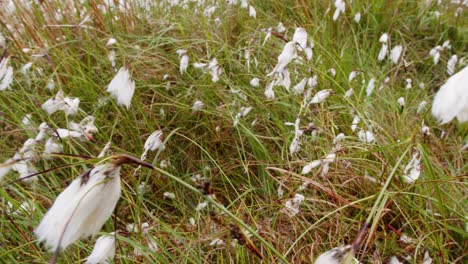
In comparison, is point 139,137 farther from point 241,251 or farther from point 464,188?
point 464,188

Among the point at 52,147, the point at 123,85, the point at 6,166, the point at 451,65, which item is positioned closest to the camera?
the point at 6,166

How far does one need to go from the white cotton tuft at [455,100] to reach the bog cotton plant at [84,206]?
40cm

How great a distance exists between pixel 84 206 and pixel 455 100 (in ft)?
1.69

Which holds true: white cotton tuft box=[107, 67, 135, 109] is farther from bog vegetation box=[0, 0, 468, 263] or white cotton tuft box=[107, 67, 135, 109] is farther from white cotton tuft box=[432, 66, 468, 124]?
white cotton tuft box=[432, 66, 468, 124]

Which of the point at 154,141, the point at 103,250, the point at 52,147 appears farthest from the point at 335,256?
the point at 52,147

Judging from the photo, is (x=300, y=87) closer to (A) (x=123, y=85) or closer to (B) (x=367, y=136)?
(B) (x=367, y=136)

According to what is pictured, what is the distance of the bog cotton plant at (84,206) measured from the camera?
0.59 m

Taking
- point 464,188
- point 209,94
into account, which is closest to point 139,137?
point 209,94

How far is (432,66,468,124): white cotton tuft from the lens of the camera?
0.57 m

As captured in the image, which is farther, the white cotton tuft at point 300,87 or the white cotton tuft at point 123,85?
the white cotton tuft at point 300,87

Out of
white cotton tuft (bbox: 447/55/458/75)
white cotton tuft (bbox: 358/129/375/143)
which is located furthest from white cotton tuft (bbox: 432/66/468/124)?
white cotton tuft (bbox: 447/55/458/75)

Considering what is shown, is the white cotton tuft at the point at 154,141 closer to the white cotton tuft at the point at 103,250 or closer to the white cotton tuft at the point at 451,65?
the white cotton tuft at the point at 103,250

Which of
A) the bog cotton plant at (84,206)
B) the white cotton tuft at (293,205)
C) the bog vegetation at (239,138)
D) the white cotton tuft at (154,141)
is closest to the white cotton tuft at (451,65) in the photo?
the bog vegetation at (239,138)

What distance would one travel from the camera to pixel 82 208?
61cm
